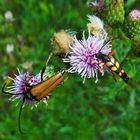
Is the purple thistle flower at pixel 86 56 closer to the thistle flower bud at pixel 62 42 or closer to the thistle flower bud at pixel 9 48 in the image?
the thistle flower bud at pixel 62 42

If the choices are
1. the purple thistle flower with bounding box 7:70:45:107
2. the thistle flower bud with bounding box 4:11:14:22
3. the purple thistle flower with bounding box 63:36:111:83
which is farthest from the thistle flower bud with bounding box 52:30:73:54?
the thistle flower bud with bounding box 4:11:14:22

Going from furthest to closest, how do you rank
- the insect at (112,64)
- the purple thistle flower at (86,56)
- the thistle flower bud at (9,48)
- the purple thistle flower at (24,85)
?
1. the thistle flower bud at (9,48)
2. the purple thistle flower at (24,85)
3. the purple thistle flower at (86,56)
4. the insect at (112,64)

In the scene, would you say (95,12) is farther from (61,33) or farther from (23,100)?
(23,100)

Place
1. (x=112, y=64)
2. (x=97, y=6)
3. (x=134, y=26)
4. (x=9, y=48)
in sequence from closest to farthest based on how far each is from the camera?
(x=112, y=64)
(x=134, y=26)
(x=97, y=6)
(x=9, y=48)

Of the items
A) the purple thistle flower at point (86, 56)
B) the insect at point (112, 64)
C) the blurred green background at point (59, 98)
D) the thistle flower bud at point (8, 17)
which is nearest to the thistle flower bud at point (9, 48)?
the blurred green background at point (59, 98)

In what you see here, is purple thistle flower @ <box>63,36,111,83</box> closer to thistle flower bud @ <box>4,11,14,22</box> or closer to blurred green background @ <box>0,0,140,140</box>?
blurred green background @ <box>0,0,140,140</box>

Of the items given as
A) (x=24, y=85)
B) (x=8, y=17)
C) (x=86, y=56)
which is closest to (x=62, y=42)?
(x=86, y=56)

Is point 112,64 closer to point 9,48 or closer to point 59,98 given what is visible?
point 59,98
